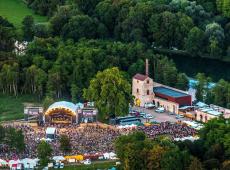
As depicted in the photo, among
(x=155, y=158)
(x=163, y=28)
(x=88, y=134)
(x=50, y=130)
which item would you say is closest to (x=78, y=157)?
(x=88, y=134)

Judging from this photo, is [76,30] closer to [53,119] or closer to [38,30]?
[38,30]

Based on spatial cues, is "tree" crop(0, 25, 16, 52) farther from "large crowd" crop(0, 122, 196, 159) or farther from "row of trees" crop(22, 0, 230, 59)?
"large crowd" crop(0, 122, 196, 159)

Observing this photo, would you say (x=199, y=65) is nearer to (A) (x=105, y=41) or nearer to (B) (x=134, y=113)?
(A) (x=105, y=41)

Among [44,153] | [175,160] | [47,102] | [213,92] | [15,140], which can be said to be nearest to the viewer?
[175,160]

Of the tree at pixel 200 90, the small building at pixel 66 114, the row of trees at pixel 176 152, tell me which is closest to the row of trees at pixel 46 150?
the row of trees at pixel 176 152

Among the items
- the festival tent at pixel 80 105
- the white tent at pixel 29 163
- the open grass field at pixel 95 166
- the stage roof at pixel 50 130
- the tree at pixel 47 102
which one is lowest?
the open grass field at pixel 95 166

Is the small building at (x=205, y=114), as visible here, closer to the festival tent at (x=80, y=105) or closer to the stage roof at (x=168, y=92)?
the stage roof at (x=168, y=92)
